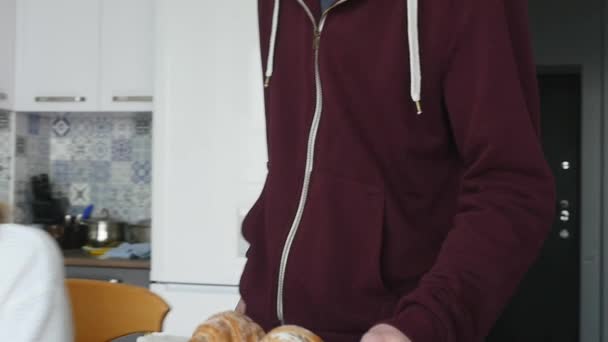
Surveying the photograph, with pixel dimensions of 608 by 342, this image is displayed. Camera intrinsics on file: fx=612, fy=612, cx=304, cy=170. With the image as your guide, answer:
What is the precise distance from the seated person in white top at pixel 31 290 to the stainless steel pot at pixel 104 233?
5.15ft

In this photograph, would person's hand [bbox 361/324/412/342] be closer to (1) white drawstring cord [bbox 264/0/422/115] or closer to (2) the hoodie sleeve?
(2) the hoodie sleeve

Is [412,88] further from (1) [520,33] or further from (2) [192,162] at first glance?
(2) [192,162]

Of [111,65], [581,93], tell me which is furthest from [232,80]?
[581,93]

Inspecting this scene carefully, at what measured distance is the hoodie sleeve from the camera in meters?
0.52

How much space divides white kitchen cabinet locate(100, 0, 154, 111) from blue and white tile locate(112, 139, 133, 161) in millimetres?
373

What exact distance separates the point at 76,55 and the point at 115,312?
167 centimetres

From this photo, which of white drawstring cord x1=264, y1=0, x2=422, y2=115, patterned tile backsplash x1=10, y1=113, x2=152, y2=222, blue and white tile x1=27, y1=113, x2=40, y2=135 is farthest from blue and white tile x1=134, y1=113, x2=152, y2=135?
white drawstring cord x1=264, y1=0, x2=422, y2=115

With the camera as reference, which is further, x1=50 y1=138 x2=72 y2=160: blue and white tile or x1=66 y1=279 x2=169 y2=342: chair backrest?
x1=50 y1=138 x2=72 y2=160: blue and white tile

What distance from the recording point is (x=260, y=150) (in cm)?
212

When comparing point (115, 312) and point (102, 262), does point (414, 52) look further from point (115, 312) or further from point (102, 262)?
point (102, 262)

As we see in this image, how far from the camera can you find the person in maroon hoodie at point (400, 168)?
54 centimetres

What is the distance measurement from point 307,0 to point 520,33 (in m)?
0.26

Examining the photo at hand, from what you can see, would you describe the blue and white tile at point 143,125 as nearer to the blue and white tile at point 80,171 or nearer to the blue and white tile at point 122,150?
the blue and white tile at point 122,150

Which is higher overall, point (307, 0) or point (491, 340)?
point (307, 0)
